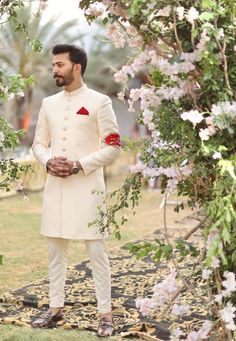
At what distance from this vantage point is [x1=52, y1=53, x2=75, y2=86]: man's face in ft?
15.0

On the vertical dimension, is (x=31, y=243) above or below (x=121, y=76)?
below

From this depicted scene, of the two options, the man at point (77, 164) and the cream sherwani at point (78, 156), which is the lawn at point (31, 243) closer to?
the man at point (77, 164)

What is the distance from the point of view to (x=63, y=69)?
180 inches

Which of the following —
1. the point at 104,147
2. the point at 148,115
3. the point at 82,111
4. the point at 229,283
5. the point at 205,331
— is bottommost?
the point at 205,331

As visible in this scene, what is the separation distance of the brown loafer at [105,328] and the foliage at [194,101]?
130cm

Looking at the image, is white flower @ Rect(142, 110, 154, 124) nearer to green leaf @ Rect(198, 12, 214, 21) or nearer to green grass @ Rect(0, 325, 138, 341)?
green leaf @ Rect(198, 12, 214, 21)

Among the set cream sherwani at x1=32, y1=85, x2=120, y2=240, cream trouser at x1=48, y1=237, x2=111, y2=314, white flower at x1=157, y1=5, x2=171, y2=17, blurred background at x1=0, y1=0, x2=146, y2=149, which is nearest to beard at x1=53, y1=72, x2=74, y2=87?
cream sherwani at x1=32, y1=85, x2=120, y2=240

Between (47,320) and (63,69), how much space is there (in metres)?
1.69

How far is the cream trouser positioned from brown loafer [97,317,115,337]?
59 millimetres

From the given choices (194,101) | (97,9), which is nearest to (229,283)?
(194,101)

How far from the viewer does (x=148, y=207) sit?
40.1 ft

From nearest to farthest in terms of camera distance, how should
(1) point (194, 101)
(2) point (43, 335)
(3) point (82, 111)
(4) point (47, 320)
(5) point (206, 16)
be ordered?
(5) point (206, 16), (1) point (194, 101), (2) point (43, 335), (3) point (82, 111), (4) point (47, 320)

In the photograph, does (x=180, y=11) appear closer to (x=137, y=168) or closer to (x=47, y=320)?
(x=137, y=168)

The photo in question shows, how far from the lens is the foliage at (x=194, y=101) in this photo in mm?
2855
